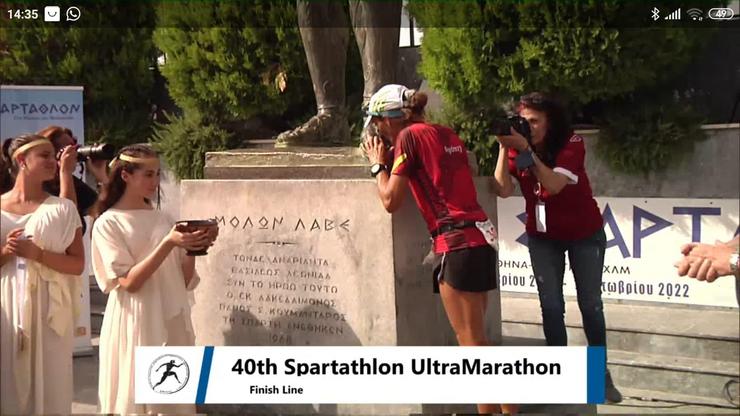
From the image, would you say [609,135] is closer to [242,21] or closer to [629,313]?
[629,313]

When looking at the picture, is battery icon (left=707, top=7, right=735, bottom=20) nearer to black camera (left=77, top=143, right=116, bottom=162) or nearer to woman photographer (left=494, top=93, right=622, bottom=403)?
woman photographer (left=494, top=93, right=622, bottom=403)

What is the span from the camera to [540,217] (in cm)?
357

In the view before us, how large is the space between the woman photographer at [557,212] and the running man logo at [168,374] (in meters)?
1.34

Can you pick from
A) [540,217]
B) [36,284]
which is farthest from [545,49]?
[36,284]

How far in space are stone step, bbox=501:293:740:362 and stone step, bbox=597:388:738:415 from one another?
0.93 feet

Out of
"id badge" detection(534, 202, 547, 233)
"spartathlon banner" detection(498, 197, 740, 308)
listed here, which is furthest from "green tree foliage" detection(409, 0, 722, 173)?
"id badge" detection(534, 202, 547, 233)

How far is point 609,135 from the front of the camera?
5.33m

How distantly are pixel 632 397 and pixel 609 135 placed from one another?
1.87 m

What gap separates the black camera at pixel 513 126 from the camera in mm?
3400

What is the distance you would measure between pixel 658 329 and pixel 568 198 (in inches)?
45.7

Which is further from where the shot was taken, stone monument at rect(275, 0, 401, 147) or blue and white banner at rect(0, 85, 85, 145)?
blue and white banner at rect(0, 85, 85, 145)

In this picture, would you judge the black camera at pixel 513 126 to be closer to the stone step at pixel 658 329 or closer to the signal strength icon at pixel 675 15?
the stone step at pixel 658 329

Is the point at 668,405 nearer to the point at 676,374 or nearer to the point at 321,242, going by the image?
the point at 676,374

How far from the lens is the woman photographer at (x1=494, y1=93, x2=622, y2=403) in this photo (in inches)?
138
